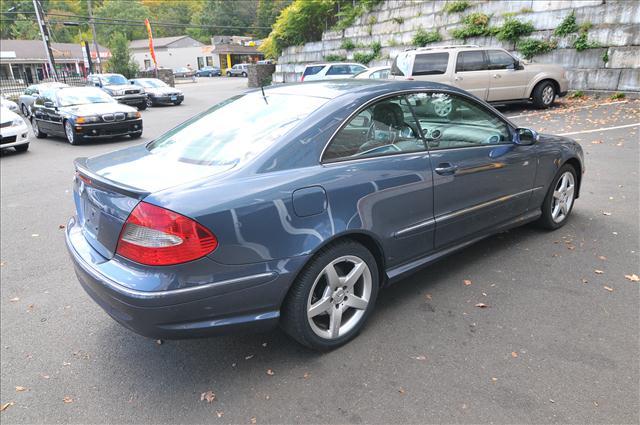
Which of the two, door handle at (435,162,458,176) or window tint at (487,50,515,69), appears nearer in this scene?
door handle at (435,162,458,176)

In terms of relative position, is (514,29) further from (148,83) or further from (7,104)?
(148,83)

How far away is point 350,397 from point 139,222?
147cm

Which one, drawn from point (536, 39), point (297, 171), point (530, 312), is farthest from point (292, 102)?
point (536, 39)

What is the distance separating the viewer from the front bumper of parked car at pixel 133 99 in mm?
21438

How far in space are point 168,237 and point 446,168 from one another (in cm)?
205

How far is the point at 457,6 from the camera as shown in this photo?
1873cm

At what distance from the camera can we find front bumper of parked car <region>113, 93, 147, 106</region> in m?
21.4

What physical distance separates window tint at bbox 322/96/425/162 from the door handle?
0.19m

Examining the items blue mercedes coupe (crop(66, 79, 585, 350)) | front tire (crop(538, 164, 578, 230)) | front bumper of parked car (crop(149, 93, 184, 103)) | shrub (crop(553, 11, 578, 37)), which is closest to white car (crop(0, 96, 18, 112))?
front bumper of parked car (crop(149, 93, 184, 103))

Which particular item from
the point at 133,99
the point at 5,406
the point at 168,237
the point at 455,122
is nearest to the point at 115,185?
the point at 168,237

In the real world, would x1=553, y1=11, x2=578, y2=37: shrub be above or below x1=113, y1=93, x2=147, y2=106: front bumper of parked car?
above

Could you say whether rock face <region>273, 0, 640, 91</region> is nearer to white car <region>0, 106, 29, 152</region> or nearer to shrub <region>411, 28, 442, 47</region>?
shrub <region>411, 28, 442, 47</region>

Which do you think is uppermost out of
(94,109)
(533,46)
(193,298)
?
(533,46)

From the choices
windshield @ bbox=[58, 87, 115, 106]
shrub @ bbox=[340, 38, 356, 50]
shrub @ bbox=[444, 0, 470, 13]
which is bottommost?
windshield @ bbox=[58, 87, 115, 106]
